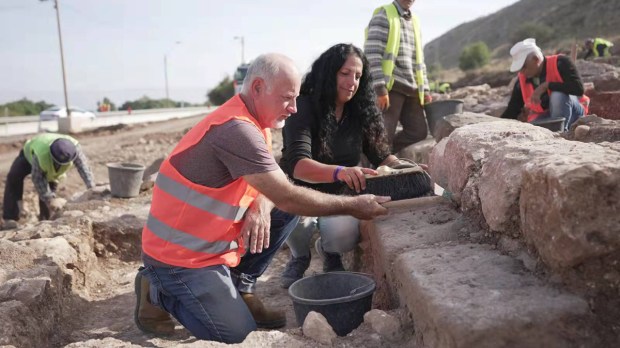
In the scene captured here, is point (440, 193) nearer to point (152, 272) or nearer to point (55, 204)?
point (152, 272)

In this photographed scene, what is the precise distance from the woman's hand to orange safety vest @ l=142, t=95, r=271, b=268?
0.67 m

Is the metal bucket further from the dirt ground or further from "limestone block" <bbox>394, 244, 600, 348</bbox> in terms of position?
"limestone block" <bbox>394, 244, 600, 348</bbox>

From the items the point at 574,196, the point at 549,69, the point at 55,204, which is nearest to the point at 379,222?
the point at 574,196

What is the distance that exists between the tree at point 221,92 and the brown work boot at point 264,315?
1660 inches

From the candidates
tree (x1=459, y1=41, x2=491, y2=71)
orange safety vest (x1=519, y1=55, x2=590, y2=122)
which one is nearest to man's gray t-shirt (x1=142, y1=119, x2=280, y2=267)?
orange safety vest (x1=519, y1=55, x2=590, y2=122)

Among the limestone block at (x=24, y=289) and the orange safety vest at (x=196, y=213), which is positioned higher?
the orange safety vest at (x=196, y=213)

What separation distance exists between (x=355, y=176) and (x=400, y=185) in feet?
0.91

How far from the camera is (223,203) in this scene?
2621 millimetres

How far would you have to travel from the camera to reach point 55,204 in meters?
6.61

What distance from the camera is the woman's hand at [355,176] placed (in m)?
3.12

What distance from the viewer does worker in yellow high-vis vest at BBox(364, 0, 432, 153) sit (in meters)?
4.91

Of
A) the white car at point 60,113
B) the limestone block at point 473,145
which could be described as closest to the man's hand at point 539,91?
the limestone block at point 473,145

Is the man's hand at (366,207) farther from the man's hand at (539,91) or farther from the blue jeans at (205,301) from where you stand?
the man's hand at (539,91)

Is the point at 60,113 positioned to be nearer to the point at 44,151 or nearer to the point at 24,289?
the point at 44,151
